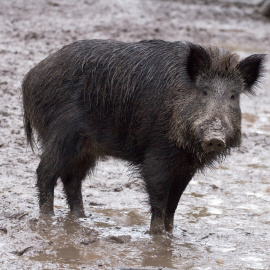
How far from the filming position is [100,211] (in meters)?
6.82

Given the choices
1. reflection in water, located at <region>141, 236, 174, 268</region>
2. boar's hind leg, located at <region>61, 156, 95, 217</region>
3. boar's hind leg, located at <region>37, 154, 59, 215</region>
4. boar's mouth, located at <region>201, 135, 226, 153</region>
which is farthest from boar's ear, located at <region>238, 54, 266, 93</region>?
boar's hind leg, located at <region>37, 154, 59, 215</region>

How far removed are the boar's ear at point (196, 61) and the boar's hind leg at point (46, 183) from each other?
152 centimetres

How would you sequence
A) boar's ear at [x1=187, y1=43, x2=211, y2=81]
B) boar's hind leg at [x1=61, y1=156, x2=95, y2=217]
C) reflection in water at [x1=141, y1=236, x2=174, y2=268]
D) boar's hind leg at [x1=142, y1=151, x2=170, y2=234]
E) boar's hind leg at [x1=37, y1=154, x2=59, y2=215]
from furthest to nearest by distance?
1. boar's hind leg at [x1=61, y1=156, x2=95, y2=217]
2. boar's hind leg at [x1=37, y1=154, x2=59, y2=215]
3. boar's hind leg at [x1=142, y1=151, x2=170, y2=234]
4. boar's ear at [x1=187, y1=43, x2=211, y2=81]
5. reflection in water at [x1=141, y1=236, x2=174, y2=268]

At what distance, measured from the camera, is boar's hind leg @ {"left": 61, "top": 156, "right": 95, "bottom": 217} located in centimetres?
657

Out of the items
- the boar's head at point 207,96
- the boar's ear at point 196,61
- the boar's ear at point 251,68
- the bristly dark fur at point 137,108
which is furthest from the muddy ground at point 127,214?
the boar's ear at point 251,68

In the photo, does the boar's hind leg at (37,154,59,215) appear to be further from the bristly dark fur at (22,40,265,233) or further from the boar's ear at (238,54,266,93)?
the boar's ear at (238,54,266,93)

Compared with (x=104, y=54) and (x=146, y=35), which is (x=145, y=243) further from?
(x=146, y=35)

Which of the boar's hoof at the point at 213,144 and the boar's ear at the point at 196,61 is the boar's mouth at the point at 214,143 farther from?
the boar's ear at the point at 196,61

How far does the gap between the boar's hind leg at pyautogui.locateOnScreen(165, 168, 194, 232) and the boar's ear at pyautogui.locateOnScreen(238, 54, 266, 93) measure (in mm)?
915

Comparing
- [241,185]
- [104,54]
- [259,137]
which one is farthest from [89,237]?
[259,137]

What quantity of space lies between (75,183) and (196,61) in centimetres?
169

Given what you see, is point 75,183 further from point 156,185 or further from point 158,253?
point 158,253

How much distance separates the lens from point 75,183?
262 inches

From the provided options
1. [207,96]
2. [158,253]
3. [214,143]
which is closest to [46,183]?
[158,253]
